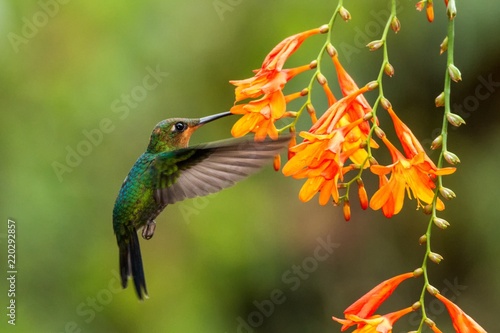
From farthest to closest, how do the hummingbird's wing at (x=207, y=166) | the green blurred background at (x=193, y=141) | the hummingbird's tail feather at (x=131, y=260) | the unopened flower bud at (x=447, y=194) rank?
the green blurred background at (x=193, y=141) < the hummingbird's tail feather at (x=131, y=260) < the hummingbird's wing at (x=207, y=166) < the unopened flower bud at (x=447, y=194)

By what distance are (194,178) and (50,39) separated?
2.06 meters

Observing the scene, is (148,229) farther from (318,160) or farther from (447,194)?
(447,194)

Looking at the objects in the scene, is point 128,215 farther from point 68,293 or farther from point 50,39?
point 50,39

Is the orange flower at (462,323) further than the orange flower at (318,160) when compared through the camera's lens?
Yes

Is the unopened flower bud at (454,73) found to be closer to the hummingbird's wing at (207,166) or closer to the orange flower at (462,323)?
the hummingbird's wing at (207,166)

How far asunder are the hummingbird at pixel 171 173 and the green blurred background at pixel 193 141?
4.22ft

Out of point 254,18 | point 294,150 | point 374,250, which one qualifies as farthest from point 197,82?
point 294,150

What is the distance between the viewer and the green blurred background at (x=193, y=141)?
137 inches

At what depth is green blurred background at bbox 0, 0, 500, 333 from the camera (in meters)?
3.49

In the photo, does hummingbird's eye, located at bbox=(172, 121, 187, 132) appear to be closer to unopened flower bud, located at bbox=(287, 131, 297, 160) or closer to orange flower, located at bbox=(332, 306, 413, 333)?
unopened flower bud, located at bbox=(287, 131, 297, 160)

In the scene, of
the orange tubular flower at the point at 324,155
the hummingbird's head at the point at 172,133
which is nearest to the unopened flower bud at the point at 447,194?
the orange tubular flower at the point at 324,155

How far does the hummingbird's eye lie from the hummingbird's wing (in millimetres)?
80

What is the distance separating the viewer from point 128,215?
2268mm

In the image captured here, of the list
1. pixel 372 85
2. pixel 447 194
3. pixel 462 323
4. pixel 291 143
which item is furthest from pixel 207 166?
pixel 462 323
